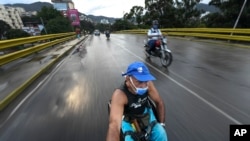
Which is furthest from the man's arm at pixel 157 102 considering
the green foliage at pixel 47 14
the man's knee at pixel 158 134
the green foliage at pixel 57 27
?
the green foliage at pixel 47 14

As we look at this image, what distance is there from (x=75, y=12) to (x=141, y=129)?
133m

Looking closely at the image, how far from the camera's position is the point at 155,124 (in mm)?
3207

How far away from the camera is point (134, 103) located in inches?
124

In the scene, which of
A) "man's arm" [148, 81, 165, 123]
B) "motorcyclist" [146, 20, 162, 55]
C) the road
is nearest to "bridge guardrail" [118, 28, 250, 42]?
"motorcyclist" [146, 20, 162, 55]

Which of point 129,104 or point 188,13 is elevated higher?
point 129,104

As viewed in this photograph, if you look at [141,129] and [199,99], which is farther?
[199,99]

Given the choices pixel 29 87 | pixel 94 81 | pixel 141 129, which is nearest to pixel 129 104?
pixel 141 129

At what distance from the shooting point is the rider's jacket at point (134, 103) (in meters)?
3.12

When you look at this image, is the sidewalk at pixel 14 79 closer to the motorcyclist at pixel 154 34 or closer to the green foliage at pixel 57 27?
the motorcyclist at pixel 154 34

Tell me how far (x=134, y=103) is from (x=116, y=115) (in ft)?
0.97

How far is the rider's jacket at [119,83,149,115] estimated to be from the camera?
3125 mm

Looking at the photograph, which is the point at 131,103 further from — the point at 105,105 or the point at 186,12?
the point at 186,12

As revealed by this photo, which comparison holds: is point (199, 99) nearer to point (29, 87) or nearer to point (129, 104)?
point (129, 104)

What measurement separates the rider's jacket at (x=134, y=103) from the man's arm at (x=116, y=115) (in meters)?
0.07
